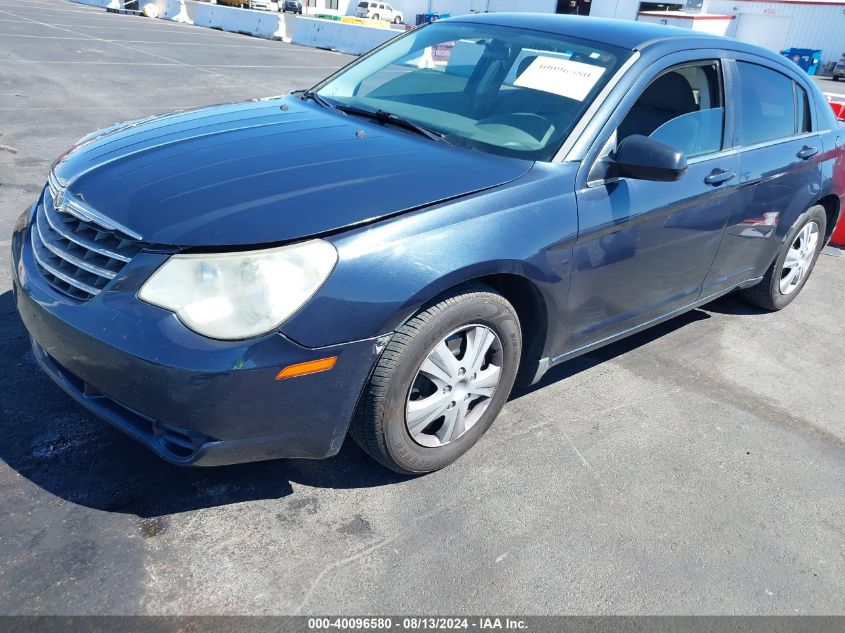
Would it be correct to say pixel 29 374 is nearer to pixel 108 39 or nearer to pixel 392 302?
pixel 392 302

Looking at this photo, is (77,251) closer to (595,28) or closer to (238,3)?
(595,28)

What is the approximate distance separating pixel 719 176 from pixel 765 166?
55 centimetres

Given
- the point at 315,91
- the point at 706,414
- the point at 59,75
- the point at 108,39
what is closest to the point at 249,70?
the point at 59,75

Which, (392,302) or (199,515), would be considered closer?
(392,302)

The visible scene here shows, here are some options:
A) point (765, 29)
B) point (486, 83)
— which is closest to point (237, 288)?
point (486, 83)

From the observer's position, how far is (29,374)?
325 centimetres

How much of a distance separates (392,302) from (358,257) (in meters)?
0.19

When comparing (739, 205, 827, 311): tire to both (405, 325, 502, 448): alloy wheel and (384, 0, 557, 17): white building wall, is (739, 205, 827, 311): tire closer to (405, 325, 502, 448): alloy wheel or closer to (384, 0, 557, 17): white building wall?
(405, 325, 502, 448): alloy wheel

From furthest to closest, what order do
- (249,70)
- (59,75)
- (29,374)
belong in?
(249,70)
(59,75)
(29,374)

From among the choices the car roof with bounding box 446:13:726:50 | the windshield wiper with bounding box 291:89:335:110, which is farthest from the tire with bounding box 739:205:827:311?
the windshield wiper with bounding box 291:89:335:110

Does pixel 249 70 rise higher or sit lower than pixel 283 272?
lower

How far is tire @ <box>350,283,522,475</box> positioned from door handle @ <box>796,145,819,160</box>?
253cm

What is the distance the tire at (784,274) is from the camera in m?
4.61

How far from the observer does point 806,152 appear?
4324mm
